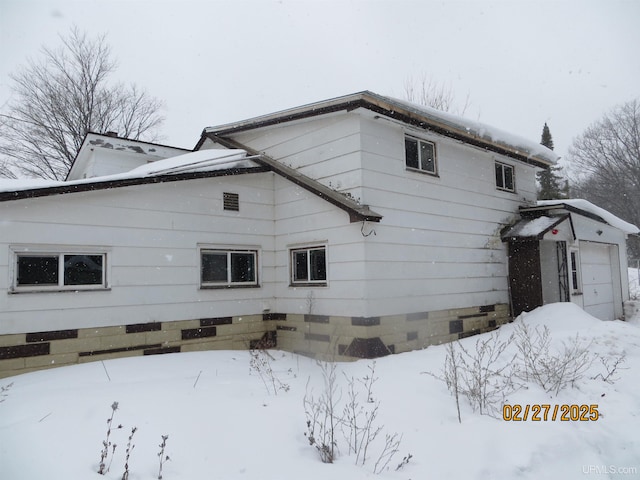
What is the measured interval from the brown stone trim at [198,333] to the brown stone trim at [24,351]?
2.27m

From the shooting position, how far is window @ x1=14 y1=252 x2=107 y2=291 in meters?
6.75

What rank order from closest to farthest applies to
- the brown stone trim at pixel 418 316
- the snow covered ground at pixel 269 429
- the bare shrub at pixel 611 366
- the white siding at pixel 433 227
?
the snow covered ground at pixel 269 429 < the bare shrub at pixel 611 366 < the white siding at pixel 433 227 < the brown stone trim at pixel 418 316

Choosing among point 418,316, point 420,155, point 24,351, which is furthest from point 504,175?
point 24,351

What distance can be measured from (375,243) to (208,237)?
3368 millimetres

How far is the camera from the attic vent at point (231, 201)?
356 inches

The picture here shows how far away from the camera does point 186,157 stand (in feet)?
33.2

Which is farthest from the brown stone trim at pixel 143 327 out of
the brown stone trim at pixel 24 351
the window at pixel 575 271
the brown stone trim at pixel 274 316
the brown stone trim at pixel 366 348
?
the window at pixel 575 271

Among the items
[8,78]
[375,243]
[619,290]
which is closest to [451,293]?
[375,243]

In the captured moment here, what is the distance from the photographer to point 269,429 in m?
4.53

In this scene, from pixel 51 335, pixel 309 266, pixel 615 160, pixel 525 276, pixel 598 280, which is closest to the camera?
pixel 51 335

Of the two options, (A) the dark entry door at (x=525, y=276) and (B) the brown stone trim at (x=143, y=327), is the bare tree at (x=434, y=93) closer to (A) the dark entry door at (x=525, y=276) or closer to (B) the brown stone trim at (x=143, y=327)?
(A) the dark entry door at (x=525, y=276)

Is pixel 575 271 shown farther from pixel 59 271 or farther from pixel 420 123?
→ pixel 59 271

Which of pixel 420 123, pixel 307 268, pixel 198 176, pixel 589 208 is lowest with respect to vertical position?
pixel 307 268
